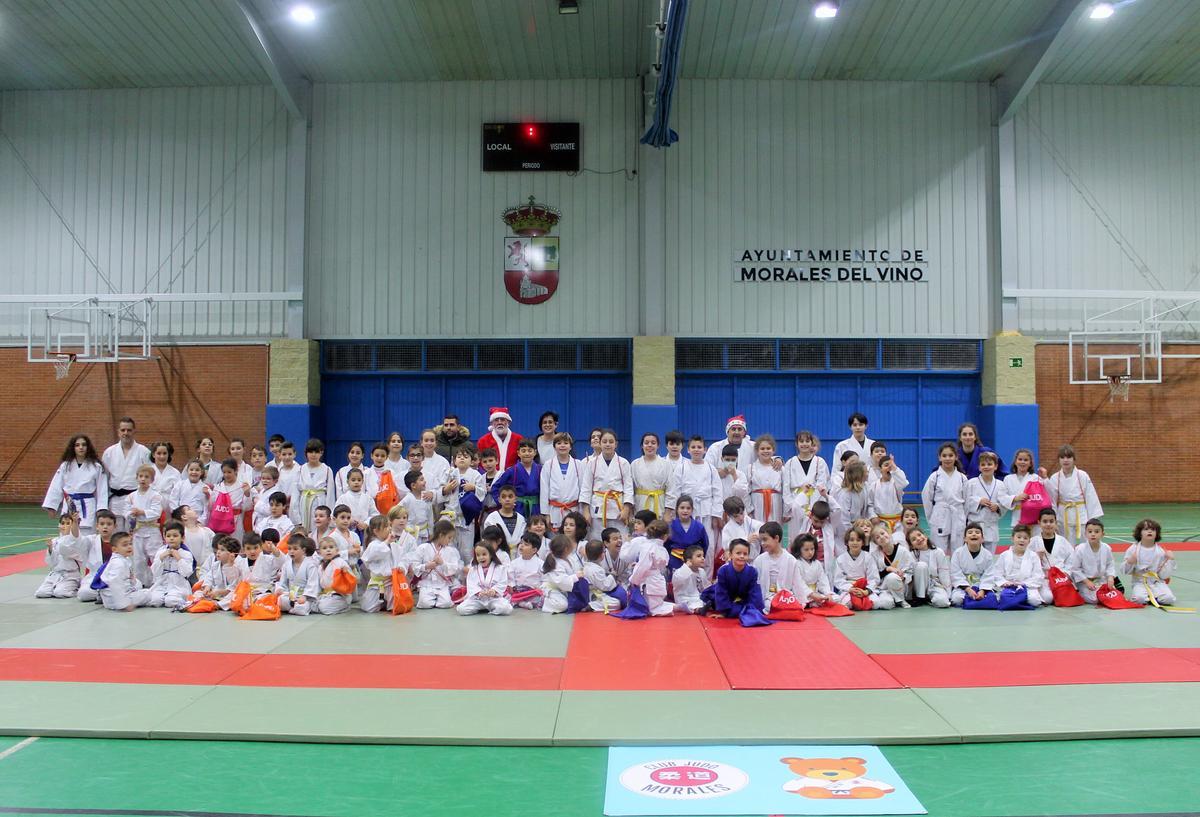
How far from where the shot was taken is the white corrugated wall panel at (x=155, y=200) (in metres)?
15.4

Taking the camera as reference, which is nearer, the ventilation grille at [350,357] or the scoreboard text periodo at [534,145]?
the scoreboard text periodo at [534,145]

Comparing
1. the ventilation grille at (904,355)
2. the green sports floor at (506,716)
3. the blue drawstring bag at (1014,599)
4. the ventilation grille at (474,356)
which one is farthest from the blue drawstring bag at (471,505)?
the ventilation grille at (904,355)

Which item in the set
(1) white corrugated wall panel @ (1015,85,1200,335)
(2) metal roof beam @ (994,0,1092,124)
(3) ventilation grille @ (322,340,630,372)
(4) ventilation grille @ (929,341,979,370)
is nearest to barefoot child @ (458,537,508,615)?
(3) ventilation grille @ (322,340,630,372)

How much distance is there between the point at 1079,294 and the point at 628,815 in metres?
14.8

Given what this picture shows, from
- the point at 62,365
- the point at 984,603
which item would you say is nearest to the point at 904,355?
the point at 984,603

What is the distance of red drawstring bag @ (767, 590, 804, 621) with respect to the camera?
696 centimetres

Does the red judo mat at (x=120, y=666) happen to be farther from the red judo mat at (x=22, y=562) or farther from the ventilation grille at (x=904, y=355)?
the ventilation grille at (x=904, y=355)

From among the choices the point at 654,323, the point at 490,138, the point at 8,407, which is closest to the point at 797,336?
the point at 654,323

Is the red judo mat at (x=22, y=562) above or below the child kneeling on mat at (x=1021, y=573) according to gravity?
below

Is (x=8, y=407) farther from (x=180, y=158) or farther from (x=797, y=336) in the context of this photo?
(x=797, y=336)

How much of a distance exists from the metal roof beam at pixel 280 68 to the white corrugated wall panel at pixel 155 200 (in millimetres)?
595

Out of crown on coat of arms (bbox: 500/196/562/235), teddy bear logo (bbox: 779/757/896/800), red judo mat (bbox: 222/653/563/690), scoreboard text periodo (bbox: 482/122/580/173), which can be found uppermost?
scoreboard text periodo (bbox: 482/122/580/173)

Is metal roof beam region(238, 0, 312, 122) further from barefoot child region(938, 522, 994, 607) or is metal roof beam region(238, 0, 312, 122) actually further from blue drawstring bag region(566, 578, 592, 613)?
barefoot child region(938, 522, 994, 607)

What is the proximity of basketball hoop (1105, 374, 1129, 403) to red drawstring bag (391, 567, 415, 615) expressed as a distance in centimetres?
1372
